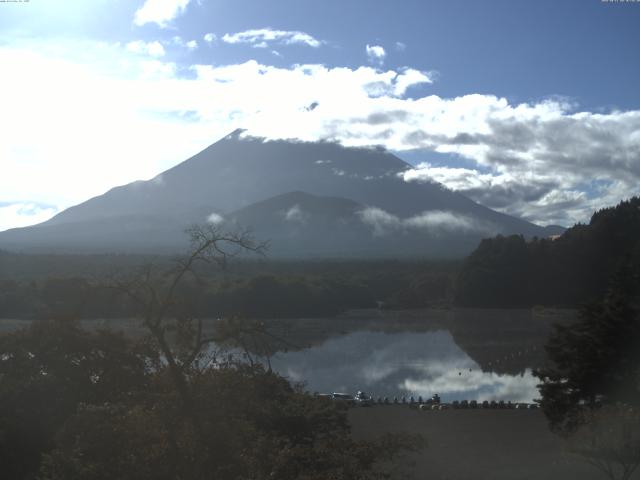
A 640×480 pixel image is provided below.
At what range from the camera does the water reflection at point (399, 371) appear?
58.8 feet

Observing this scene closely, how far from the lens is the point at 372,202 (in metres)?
111

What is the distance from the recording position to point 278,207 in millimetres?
97875

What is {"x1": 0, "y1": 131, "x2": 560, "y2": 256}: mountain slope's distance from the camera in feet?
302

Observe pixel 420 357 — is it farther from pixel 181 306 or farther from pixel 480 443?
pixel 181 306

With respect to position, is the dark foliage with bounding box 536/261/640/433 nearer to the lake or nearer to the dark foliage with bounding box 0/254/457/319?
the lake

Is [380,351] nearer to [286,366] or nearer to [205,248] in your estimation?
[286,366]

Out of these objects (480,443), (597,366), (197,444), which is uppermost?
(197,444)

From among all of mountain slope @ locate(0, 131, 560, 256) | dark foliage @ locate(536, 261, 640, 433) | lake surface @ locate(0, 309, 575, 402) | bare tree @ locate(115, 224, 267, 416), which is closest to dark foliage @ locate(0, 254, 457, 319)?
lake surface @ locate(0, 309, 575, 402)

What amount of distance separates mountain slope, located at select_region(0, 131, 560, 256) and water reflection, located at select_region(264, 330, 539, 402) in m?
59.6

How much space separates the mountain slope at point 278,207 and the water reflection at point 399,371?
2345 inches

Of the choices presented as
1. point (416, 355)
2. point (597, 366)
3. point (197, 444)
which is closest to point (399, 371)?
point (416, 355)

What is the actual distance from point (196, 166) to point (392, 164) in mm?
32428

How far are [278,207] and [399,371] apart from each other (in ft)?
255

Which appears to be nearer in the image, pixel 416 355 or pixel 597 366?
pixel 597 366
